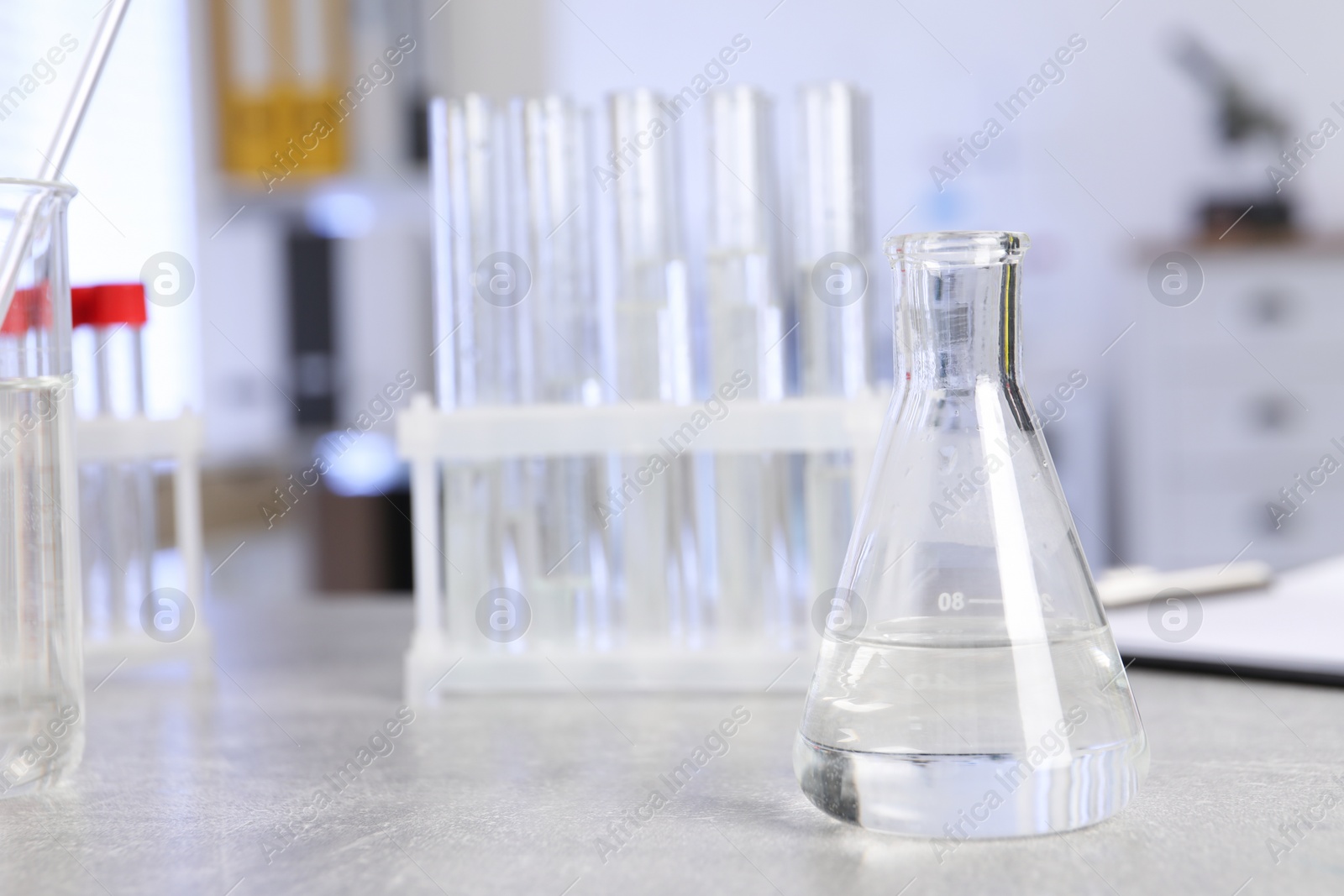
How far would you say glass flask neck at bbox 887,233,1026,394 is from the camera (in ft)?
1.45

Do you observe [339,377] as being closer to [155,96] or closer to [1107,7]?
[155,96]

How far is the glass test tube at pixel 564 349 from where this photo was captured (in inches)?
28.0

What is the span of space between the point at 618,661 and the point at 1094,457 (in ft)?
9.98

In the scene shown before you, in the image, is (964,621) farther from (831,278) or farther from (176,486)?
(176,486)

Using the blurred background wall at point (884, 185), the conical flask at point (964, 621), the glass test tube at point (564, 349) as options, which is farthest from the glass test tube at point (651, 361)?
the blurred background wall at point (884, 185)

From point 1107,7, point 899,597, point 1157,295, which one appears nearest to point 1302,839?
point 899,597

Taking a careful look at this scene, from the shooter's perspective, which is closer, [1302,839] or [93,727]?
[1302,839]

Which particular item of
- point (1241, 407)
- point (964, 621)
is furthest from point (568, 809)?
point (1241, 407)

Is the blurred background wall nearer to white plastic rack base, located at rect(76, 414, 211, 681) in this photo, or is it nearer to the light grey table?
white plastic rack base, located at rect(76, 414, 211, 681)

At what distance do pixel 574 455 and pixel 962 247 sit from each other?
0.32m

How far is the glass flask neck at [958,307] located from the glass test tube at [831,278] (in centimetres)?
23

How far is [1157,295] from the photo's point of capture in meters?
3.28

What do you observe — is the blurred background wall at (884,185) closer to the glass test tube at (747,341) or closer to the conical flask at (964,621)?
the glass test tube at (747,341)

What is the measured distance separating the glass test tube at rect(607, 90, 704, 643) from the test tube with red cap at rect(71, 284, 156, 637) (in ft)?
0.95
